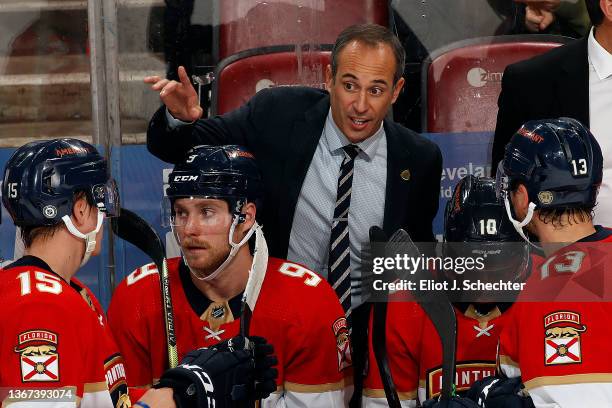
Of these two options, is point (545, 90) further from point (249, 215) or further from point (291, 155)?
point (249, 215)

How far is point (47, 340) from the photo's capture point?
1.99 m

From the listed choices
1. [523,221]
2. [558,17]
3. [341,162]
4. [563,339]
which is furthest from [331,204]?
[558,17]

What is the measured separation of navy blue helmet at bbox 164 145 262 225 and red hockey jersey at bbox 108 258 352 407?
0.70 ft

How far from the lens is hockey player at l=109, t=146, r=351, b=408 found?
8.10 feet

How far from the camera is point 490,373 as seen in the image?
2449 mm

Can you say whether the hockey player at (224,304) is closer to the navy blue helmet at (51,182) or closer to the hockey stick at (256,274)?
the hockey stick at (256,274)

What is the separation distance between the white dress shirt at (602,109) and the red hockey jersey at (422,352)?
40cm

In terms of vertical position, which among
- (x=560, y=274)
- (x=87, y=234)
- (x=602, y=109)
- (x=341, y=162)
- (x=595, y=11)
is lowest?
(x=560, y=274)

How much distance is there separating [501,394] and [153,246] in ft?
3.04

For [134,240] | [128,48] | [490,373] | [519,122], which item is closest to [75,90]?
[128,48]

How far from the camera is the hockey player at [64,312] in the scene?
1.99 m

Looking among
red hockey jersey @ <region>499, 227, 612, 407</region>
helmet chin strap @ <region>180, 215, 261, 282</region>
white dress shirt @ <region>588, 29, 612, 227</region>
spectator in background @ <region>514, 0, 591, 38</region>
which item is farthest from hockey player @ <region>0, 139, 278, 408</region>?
spectator in background @ <region>514, 0, 591, 38</region>

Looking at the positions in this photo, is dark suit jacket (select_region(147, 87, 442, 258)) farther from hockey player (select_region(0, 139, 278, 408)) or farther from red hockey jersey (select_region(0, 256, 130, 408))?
red hockey jersey (select_region(0, 256, 130, 408))

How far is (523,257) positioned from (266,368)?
69 centimetres
